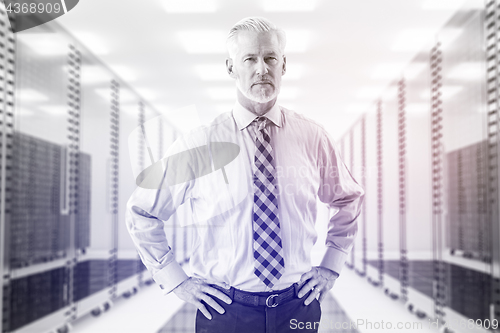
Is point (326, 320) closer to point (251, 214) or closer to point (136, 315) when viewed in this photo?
point (251, 214)

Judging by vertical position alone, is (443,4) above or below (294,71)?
above

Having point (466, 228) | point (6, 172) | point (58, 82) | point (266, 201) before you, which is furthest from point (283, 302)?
point (58, 82)

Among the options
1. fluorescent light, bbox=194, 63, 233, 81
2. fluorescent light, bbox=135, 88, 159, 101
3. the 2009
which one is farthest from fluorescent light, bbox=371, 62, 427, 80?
the 2009

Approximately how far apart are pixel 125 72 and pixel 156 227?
155cm

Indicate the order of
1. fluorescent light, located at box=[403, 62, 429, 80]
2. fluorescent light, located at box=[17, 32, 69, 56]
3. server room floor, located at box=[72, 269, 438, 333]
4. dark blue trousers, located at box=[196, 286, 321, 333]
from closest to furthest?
dark blue trousers, located at box=[196, 286, 321, 333] → server room floor, located at box=[72, 269, 438, 333] → fluorescent light, located at box=[17, 32, 69, 56] → fluorescent light, located at box=[403, 62, 429, 80]

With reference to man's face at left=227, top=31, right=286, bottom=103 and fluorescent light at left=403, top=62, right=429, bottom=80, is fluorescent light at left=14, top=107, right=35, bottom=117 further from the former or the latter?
fluorescent light at left=403, top=62, right=429, bottom=80

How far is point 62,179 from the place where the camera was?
2885 millimetres

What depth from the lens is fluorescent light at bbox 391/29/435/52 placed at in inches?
112

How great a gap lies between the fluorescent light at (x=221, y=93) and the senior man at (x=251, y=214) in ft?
0.91

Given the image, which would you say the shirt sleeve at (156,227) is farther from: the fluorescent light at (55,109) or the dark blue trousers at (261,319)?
the fluorescent light at (55,109)

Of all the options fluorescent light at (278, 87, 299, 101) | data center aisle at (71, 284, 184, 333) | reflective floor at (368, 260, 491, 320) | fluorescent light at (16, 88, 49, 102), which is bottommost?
data center aisle at (71, 284, 184, 333)

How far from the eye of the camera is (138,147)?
7.18ft

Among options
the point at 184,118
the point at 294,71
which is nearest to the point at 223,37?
the point at 294,71

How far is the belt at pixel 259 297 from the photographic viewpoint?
146cm
